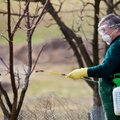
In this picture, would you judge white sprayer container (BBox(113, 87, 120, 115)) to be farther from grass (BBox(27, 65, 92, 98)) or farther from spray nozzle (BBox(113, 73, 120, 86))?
grass (BBox(27, 65, 92, 98))

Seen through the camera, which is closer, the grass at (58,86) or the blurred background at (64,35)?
the blurred background at (64,35)

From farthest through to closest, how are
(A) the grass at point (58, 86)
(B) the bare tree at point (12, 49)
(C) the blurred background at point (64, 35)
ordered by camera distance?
(A) the grass at point (58, 86) < (C) the blurred background at point (64, 35) < (B) the bare tree at point (12, 49)

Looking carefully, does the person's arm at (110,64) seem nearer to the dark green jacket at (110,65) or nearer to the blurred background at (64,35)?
the dark green jacket at (110,65)

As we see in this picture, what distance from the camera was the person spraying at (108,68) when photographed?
6.30 m

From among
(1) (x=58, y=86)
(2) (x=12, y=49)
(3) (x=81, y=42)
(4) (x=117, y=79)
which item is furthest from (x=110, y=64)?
(1) (x=58, y=86)

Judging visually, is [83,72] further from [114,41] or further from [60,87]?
[60,87]

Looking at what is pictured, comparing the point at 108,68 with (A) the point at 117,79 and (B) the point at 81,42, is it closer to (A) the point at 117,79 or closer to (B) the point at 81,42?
(A) the point at 117,79

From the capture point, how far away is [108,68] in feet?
20.7

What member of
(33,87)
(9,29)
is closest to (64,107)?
(9,29)

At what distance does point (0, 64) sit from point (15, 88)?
0.66m

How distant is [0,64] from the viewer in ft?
22.4

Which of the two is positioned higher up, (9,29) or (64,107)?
(9,29)

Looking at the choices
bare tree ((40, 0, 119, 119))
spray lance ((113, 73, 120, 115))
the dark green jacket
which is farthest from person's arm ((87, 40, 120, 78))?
bare tree ((40, 0, 119, 119))

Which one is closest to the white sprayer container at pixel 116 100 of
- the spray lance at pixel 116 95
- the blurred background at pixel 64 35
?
the spray lance at pixel 116 95
